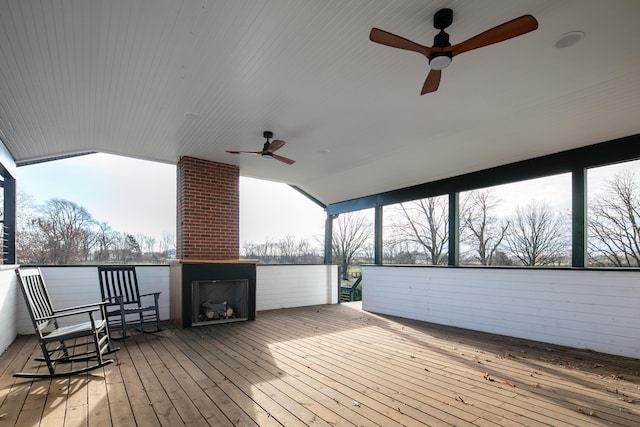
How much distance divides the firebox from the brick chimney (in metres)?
0.40

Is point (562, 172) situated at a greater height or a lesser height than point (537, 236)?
greater

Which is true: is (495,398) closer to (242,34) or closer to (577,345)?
(577,345)

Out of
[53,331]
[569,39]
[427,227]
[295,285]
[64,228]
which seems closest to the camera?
[569,39]

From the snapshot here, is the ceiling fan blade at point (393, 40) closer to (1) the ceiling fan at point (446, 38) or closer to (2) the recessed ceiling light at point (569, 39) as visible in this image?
(1) the ceiling fan at point (446, 38)

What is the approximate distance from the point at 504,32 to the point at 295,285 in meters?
6.15

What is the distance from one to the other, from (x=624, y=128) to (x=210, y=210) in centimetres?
594

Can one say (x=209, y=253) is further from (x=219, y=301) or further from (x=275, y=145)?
(x=275, y=145)

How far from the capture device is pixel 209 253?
579cm

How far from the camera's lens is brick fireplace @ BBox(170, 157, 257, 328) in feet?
17.3

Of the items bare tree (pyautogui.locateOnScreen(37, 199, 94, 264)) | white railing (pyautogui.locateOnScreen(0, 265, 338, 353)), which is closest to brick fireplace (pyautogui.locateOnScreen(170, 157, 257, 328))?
white railing (pyautogui.locateOnScreen(0, 265, 338, 353))

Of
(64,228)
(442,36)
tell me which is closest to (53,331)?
(64,228)

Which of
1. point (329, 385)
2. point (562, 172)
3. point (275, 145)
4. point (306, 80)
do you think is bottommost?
point (329, 385)

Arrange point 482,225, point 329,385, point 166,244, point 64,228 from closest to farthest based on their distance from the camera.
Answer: point 329,385, point 482,225, point 64,228, point 166,244

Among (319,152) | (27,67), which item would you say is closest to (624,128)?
(319,152)
